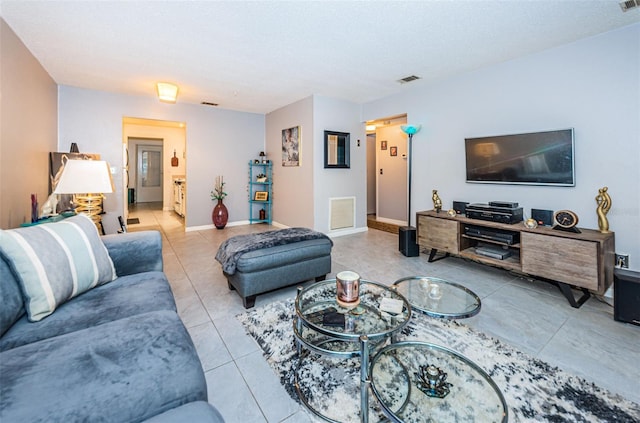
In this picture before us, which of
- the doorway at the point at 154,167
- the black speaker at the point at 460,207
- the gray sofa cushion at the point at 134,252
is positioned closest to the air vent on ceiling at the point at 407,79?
the black speaker at the point at 460,207

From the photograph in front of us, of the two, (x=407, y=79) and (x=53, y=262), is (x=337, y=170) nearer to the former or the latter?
(x=407, y=79)

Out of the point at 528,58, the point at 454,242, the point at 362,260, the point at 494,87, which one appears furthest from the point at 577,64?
the point at 362,260

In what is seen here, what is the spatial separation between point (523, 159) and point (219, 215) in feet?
16.6

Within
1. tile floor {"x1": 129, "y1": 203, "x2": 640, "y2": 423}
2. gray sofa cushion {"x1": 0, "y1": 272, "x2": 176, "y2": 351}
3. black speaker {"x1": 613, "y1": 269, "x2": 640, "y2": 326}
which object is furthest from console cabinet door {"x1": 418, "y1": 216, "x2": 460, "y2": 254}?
gray sofa cushion {"x1": 0, "y1": 272, "x2": 176, "y2": 351}

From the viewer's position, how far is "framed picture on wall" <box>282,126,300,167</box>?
5.07m

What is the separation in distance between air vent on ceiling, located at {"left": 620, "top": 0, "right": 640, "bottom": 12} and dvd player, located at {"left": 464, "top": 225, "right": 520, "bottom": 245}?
2.02m

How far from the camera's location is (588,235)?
2.38 meters

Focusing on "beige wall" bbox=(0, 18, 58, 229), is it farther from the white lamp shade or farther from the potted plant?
the potted plant

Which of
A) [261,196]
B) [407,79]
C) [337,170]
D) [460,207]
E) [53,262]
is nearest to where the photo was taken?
[53,262]

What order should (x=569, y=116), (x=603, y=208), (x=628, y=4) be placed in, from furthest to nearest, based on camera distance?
1. (x=569, y=116)
2. (x=603, y=208)
3. (x=628, y=4)

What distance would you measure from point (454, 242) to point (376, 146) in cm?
383

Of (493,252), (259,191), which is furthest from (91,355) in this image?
(259,191)

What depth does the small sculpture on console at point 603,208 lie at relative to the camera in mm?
2447

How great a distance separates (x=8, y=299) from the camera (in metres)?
1.17
